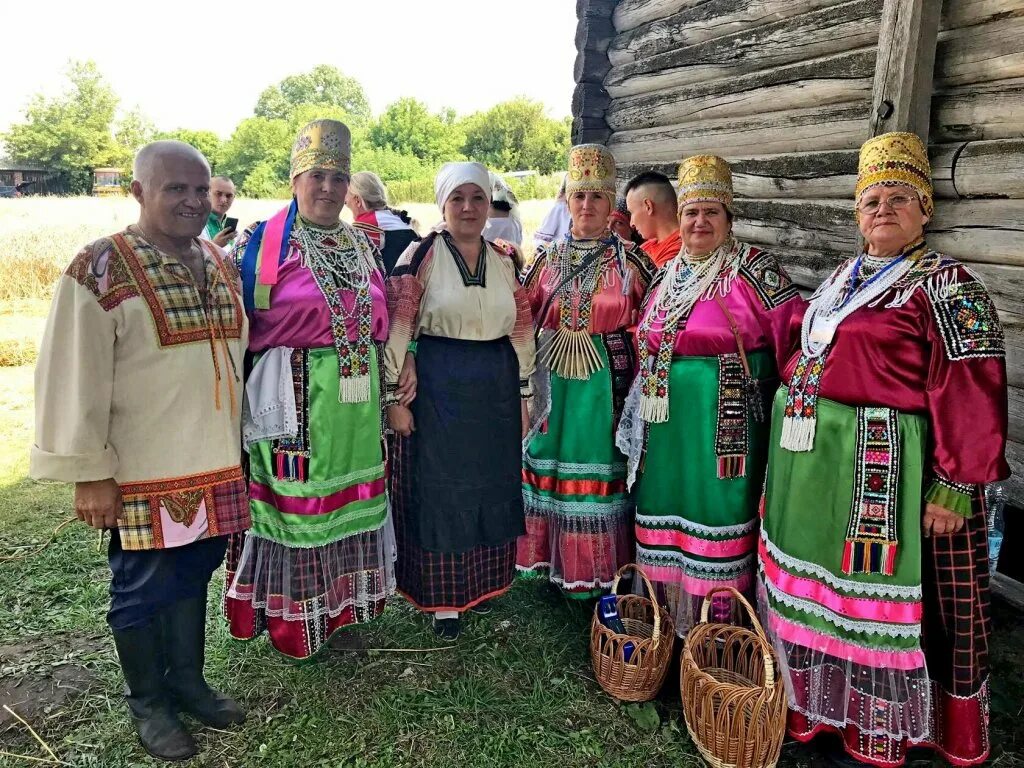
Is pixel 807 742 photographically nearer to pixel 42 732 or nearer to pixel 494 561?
pixel 494 561

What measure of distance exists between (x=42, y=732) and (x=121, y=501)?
1.16 meters

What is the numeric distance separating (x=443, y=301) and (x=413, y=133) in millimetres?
54660

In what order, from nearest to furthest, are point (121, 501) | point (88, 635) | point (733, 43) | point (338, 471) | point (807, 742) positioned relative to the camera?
point (121, 501)
point (807, 742)
point (338, 471)
point (88, 635)
point (733, 43)

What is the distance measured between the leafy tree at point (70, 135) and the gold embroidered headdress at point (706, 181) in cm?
6170

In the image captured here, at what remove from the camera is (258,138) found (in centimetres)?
5600

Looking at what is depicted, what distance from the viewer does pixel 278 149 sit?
179ft

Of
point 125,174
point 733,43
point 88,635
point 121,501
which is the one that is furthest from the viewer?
point 125,174

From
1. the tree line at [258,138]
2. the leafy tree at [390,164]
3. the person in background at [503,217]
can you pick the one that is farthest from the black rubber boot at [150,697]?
the tree line at [258,138]

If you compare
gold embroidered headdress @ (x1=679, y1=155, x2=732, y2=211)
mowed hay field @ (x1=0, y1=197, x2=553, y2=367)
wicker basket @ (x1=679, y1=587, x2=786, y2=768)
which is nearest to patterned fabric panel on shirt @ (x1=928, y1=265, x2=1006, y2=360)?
gold embroidered headdress @ (x1=679, y1=155, x2=732, y2=211)

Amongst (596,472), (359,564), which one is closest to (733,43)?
(596,472)


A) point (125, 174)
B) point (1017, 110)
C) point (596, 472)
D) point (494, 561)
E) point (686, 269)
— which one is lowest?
point (494, 561)

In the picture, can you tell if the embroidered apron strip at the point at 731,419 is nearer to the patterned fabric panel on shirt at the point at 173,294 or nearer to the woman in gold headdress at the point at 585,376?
the woman in gold headdress at the point at 585,376

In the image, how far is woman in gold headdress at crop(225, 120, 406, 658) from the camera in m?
2.65

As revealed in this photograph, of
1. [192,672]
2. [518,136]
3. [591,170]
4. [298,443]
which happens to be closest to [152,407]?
[298,443]
